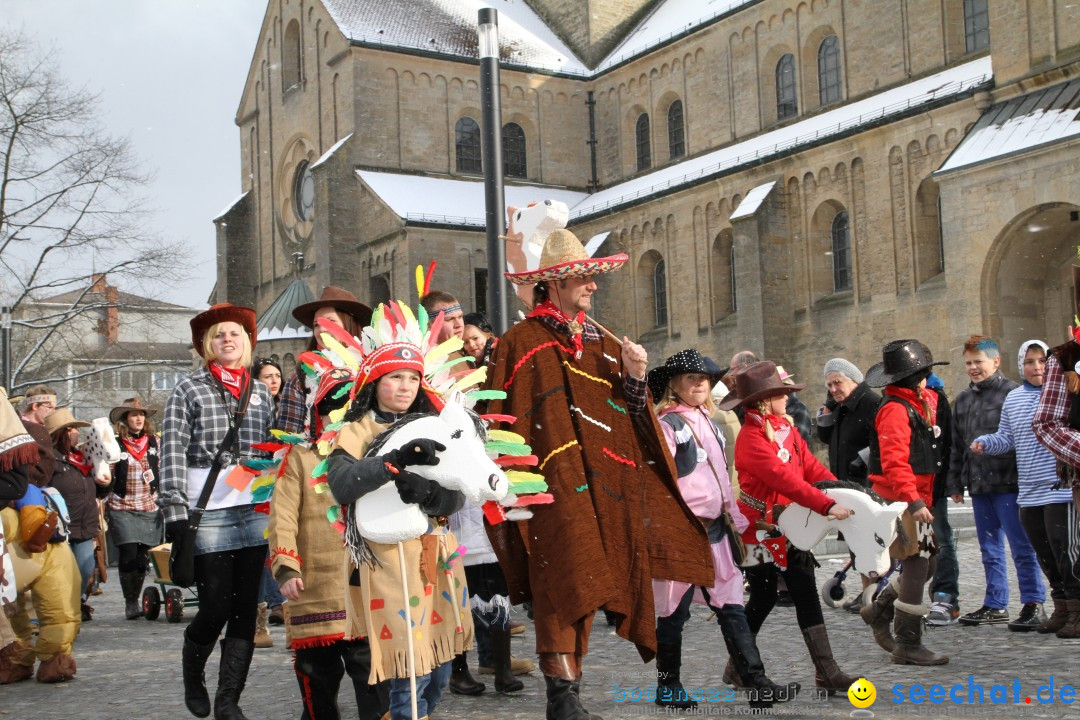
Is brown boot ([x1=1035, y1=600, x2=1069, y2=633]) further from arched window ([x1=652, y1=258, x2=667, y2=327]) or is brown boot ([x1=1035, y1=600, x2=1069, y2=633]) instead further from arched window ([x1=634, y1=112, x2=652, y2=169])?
arched window ([x1=634, y1=112, x2=652, y2=169])

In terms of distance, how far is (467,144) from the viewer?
132ft

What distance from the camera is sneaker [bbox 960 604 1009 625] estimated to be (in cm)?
853

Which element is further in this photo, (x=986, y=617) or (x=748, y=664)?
(x=986, y=617)

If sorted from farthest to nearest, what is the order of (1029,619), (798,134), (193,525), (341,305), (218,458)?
(798,134), (1029,619), (341,305), (218,458), (193,525)

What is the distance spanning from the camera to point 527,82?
40.9m

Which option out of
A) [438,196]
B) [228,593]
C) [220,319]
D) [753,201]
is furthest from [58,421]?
[438,196]

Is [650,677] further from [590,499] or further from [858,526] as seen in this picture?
[590,499]

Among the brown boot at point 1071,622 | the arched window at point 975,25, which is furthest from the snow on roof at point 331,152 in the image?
the brown boot at point 1071,622

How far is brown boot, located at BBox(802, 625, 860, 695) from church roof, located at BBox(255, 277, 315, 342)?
32596mm

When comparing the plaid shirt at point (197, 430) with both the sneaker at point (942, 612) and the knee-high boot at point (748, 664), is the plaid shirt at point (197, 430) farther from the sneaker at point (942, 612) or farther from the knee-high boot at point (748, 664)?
the sneaker at point (942, 612)

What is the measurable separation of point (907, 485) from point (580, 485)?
7.23ft

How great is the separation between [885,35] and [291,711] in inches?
1119

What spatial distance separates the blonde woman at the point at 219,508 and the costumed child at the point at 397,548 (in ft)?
3.82

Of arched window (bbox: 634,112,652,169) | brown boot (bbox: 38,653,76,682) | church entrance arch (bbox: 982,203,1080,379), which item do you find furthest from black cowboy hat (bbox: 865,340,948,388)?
arched window (bbox: 634,112,652,169)
